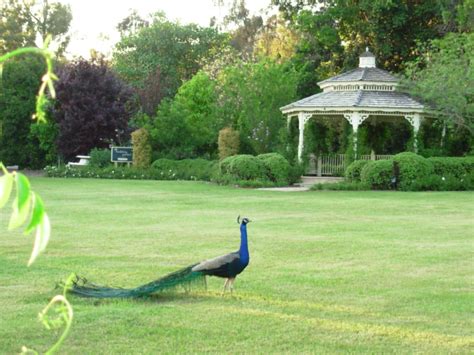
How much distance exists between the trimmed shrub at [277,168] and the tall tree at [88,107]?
1123 centimetres

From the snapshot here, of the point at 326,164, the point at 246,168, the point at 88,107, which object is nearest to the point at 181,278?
the point at 246,168

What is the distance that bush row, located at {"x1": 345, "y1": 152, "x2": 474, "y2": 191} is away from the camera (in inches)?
1051

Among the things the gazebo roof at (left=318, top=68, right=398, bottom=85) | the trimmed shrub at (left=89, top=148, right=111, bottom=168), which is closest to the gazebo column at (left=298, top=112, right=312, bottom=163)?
the gazebo roof at (left=318, top=68, right=398, bottom=85)

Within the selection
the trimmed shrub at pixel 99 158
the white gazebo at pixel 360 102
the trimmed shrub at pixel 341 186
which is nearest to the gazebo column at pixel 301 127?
the white gazebo at pixel 360 102

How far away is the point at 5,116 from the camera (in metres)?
40.8

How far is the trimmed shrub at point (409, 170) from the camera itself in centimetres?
2666

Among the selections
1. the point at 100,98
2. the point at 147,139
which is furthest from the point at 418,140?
the point at 100,98

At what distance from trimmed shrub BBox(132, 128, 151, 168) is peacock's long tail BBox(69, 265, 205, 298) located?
27.2 metres

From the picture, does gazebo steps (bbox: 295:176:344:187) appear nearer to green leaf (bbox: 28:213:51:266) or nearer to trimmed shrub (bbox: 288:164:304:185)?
trimmed shrub (bbox: 288:164:304:185)

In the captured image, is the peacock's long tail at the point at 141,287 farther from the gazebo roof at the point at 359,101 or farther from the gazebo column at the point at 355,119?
the gazebo roof at the point at 359,101

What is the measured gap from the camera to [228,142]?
3281 centimetres

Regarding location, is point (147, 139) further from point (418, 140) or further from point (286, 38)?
point (286, 38)

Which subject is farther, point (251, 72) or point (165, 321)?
point (251, 72)

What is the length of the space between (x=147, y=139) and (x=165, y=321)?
93.3ft
